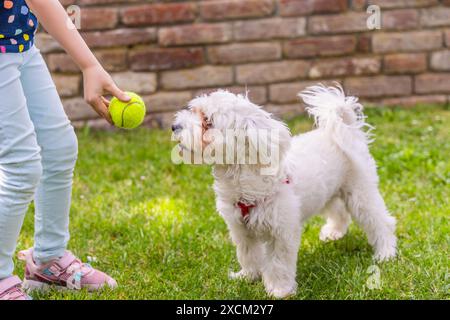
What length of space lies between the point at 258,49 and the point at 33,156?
347 cm

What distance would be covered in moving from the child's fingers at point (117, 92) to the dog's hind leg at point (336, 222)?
4.41 ft

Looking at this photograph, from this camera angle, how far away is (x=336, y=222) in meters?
3.62

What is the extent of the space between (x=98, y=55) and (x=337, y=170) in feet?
9.85

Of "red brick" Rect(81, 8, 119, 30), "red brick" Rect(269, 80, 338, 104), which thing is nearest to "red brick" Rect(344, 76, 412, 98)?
"red brick" Rect(269, 80, 338, 104)

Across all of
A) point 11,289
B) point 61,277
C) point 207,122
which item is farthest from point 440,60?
point 11,289

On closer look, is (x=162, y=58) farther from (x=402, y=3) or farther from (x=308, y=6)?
(x=402, y=3)

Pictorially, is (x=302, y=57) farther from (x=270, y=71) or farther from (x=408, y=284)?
(x=408, y=284)

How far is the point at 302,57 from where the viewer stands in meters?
5.80

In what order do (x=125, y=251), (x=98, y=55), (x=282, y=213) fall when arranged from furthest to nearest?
(x=98, y=55)
(x=125, y=251)
(x=282, y=213)

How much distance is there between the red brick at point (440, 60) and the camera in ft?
19.4

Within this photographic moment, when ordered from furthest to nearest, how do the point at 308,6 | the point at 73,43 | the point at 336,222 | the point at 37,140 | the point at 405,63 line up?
1. the point at 405,63
2. the point at 308,6
3. the point at 336,222
4. the point at 37,140
5. the point at 73,43

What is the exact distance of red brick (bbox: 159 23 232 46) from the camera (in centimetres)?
562

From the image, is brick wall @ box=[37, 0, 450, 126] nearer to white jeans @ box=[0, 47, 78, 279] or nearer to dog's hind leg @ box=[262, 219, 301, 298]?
white jeans @ box=[0, 47, 78, 279]

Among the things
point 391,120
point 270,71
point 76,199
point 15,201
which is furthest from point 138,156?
point 15,201
